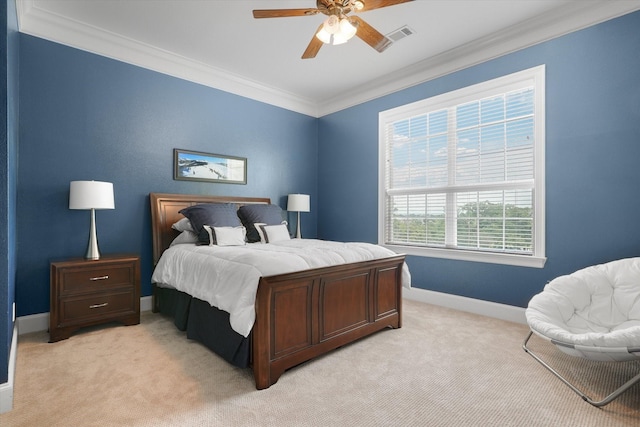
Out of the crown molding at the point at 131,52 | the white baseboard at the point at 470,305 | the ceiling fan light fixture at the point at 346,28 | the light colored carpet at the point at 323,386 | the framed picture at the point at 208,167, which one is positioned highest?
the crown molding at the point at 131,52

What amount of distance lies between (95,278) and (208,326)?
1247mm

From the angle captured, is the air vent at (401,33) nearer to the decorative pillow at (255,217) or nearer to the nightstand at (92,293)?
the decorative pillow at (255,217)

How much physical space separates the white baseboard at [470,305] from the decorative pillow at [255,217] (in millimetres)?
1841

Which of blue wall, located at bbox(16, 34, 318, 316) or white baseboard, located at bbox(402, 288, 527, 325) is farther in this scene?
white baseboard, located at bbox(402, 288, 527, 325)

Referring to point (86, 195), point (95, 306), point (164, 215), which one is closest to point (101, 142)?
point (86, 195)

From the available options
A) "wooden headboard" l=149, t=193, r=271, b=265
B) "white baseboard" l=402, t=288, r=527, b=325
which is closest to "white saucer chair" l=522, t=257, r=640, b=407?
"white baseboard" l=402, t=288, r=527, b=325

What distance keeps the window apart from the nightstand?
307 cm

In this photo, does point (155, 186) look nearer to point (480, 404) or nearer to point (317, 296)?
point (317, 296)

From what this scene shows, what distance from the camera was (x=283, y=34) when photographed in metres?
3.32

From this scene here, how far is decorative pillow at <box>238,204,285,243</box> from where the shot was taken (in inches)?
151

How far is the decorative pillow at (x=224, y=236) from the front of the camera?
327cm

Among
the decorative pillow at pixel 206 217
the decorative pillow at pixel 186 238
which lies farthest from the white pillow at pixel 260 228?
the decorative pillow at pixel 186 238

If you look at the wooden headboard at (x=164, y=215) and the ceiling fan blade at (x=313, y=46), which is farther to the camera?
the wooden headboard at (x=164, y=215)

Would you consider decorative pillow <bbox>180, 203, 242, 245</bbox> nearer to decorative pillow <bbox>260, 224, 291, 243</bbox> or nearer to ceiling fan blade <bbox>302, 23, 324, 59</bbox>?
decorative pillow <bbox>260, 224, 291, 243</bbox>
